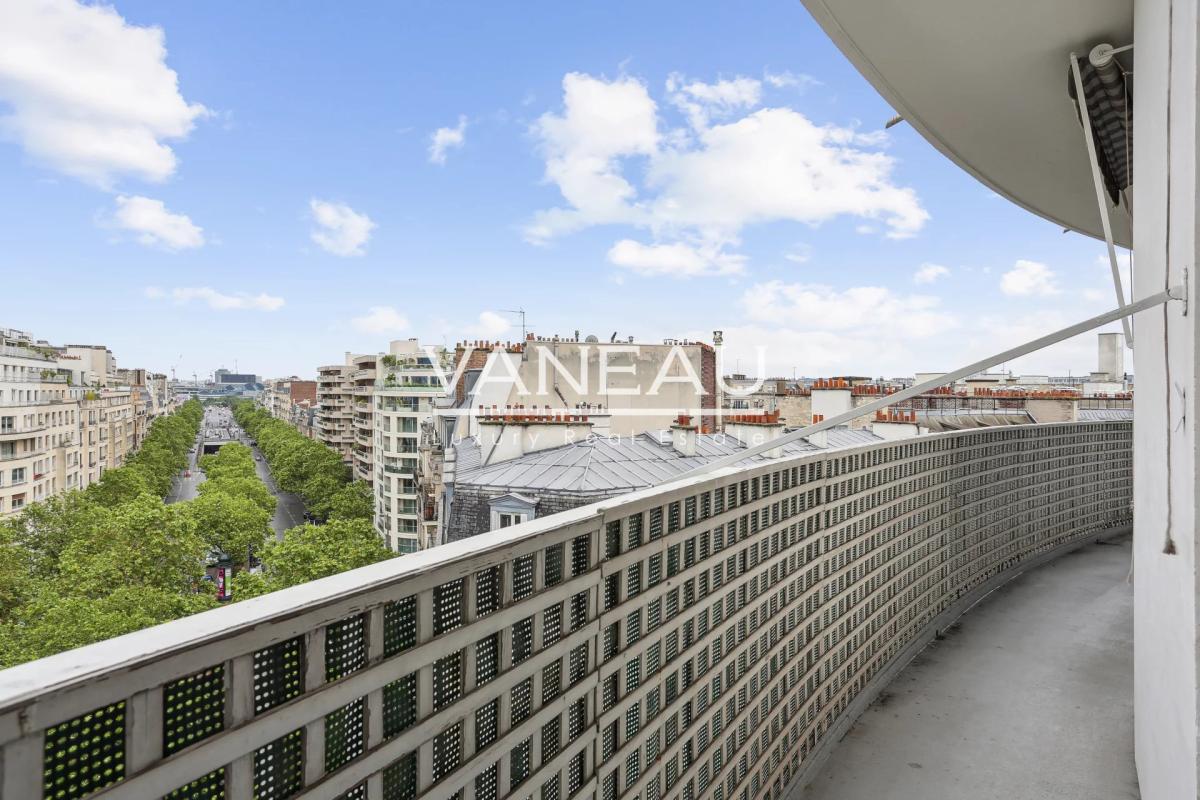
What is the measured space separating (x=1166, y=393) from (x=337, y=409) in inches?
2674

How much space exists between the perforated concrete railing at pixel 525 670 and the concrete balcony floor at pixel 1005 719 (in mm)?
536

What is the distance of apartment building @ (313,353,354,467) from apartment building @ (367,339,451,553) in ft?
68.6

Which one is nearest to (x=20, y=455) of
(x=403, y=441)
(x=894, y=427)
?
(x=403, y=441)

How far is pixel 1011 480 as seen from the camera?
11.6m

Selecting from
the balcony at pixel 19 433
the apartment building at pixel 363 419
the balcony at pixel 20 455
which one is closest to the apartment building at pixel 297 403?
the apartment building at pixel 363 419

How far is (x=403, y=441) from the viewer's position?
36.1 m

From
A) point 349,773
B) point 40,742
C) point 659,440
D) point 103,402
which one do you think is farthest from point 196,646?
point 103,402

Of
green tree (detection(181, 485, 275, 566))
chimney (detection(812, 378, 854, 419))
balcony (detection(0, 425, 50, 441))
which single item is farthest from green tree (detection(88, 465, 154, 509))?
chimney (detection(812, 378, 854, 419))

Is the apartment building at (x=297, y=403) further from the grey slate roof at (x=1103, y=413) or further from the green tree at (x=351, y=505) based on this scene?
the grey slate roof at (x=1103, y=413)

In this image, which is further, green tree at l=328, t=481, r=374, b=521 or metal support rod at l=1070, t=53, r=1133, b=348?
green tree at l=328, t=481, r=374, b=521

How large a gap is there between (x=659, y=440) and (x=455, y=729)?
913 cm

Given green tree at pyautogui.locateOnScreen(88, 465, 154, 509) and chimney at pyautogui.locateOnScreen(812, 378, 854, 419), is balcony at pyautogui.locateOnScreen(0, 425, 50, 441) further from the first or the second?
chimney at pyautogui.locateOnScreen(812, 378, 854, 419)

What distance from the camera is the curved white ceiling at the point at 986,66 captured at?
3830 millimetres

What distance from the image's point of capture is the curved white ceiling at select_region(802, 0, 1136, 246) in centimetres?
383
